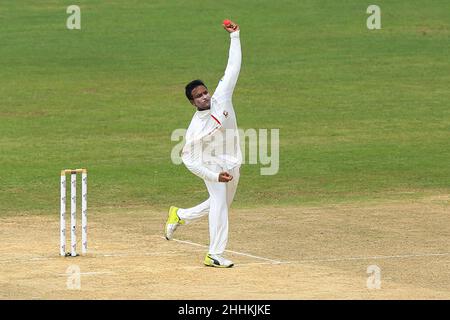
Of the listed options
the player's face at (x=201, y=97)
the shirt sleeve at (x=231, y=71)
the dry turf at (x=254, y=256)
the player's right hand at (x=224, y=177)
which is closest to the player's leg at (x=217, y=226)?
the dry turf at (x=254, y=256)

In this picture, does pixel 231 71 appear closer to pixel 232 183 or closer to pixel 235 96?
pixel 232 183

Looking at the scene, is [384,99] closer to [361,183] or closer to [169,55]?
[169,55]

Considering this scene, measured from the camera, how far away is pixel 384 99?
3628 cm

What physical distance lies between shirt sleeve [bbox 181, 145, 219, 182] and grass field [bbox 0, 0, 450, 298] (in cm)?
174

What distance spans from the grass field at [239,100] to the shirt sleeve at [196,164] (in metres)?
1.74

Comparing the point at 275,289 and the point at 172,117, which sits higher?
the point at 172,117

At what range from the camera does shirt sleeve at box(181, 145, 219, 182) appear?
17.1 m

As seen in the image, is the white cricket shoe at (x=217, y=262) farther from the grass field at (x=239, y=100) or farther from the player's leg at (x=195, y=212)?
the grass field at (x=239, y=100)

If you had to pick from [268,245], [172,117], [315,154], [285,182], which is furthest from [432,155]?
[268,245]

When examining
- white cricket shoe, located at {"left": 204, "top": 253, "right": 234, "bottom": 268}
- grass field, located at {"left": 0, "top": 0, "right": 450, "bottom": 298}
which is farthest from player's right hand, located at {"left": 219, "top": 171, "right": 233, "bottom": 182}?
grass field, located at {"left": 0, "top": 0, "right": 450, "bottom": 298}

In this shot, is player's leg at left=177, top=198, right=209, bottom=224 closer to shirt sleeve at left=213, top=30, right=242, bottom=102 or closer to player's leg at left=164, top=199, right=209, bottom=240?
player's leg at left=164, top=199, right=209, bottom=240

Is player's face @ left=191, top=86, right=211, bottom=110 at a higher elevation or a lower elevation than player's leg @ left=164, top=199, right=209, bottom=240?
higher

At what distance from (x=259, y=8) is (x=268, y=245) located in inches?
1092

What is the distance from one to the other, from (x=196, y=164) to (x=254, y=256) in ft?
5.49
